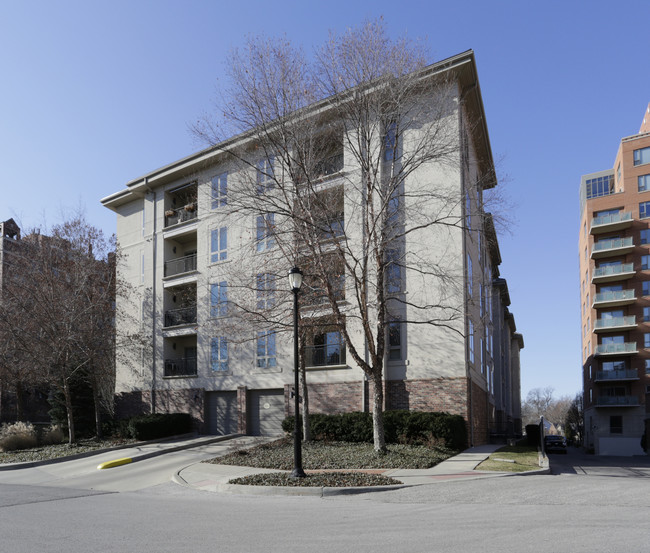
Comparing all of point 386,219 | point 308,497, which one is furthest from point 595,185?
point 308,497

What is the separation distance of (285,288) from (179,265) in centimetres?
1310

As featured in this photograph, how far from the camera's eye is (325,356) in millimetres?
24719

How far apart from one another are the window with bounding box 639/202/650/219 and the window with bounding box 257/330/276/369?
43729 mm

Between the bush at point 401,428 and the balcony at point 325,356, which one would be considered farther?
the balcony at point 325,356

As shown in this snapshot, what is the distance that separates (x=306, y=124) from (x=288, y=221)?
10.3ft

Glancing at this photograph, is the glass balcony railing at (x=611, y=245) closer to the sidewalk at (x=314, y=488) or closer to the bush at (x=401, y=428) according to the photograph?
the bush at (x=401, y=428)

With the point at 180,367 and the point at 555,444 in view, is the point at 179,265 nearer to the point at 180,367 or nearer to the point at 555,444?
the point at 180,367

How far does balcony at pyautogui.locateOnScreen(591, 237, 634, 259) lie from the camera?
5467 cm

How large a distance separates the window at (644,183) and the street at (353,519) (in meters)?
49.1

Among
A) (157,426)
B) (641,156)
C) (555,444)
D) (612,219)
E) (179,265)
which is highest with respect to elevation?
(641,156)

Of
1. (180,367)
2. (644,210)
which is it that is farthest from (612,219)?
(180,367)

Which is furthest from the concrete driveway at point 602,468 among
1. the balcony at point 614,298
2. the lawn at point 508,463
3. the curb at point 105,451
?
the balcony at point 614,298

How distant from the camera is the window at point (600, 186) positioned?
6291 cm

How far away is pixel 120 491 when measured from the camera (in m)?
14.2
